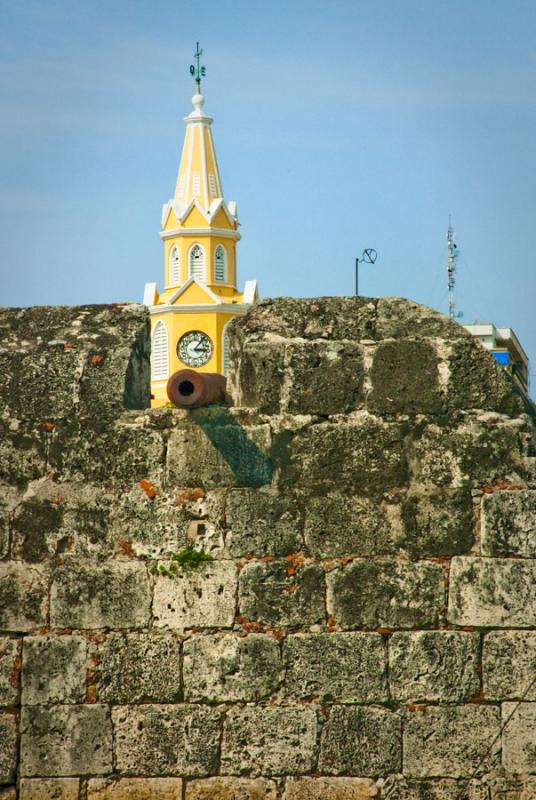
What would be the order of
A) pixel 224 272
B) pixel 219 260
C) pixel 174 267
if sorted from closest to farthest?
pixel 219 260 → pixel 224 272 → pixel 174 267

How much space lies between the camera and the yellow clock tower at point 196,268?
321 ft

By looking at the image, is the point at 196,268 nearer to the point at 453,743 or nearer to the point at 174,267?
the point at 174,267

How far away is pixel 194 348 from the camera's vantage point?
309ft

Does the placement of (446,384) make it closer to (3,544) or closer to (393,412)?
(393,412)

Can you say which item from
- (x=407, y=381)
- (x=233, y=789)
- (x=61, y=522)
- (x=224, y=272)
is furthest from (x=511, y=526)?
(x=224, y=272)

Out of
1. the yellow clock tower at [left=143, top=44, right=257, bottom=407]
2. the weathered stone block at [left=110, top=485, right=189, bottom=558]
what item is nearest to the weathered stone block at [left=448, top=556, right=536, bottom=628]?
the weathered stone block at [left=110, top=485, right=189, bottom=558]

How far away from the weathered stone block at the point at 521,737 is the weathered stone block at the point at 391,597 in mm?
553

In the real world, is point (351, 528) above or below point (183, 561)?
above

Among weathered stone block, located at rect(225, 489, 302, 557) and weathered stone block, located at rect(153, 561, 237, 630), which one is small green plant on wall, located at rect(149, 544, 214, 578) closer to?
weathered stone block, located at rect(153, 561, 237, 630)

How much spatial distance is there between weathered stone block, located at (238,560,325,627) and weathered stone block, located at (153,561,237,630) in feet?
0.23

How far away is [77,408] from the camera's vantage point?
23.9 feet

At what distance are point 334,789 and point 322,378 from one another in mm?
1956

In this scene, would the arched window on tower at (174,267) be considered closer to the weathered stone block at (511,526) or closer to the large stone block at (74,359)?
the large stone block at (74,359)

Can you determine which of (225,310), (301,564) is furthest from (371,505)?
(225,310)
